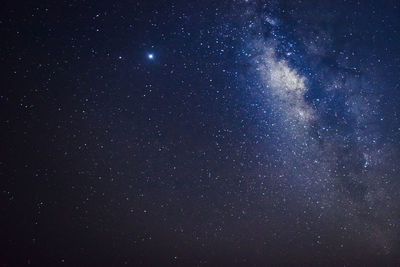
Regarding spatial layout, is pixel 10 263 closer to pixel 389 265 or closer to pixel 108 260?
pixel 108 260

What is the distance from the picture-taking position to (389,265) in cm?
1819

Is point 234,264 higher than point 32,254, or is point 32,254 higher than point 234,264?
point 234,264

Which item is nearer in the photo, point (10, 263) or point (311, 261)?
point (10, 263)

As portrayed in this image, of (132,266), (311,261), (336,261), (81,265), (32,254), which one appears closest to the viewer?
(32,254)

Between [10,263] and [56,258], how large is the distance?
4.83 feet

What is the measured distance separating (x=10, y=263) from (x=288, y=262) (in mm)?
14273

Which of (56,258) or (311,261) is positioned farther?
(311,261)

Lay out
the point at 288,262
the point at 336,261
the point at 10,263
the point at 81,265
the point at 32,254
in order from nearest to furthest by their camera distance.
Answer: the point at 10,263 < the point at 32,254 < the point at 81,265 < the point at 288,262 < the point at 336,261

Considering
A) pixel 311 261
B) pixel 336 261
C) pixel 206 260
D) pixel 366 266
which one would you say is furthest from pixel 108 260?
pixel 336 261

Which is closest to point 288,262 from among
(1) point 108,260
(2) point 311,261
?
(2) point 311,261

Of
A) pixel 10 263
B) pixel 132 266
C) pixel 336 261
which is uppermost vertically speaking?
pixel 336 261

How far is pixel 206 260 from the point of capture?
671 inches

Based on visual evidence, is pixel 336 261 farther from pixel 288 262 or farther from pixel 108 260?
pixel 108 260

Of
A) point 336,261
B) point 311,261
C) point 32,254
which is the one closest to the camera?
point 32,254
